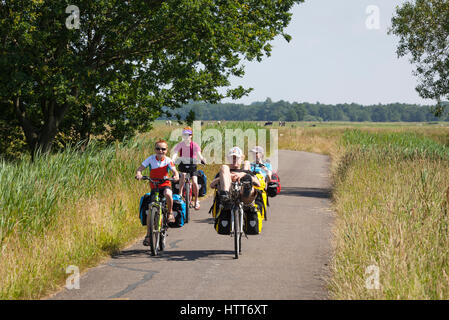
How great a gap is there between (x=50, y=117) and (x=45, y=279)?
14.9 m

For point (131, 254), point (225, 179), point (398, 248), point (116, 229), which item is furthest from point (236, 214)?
point (398, 248)

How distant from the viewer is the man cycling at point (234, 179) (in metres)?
9.13

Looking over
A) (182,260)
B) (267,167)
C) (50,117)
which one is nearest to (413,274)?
(182,260)

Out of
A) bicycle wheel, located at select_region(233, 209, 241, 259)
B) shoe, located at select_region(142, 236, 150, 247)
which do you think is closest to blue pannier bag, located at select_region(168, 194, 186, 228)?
shoe, located at select_region(142, 236, 150, 247)

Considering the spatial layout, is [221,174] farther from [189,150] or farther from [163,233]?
[189,150]

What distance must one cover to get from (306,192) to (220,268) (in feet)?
39.1

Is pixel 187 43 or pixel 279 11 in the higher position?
pixel 279 11

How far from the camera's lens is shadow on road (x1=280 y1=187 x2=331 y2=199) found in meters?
18.9

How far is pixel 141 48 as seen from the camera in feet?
67.6

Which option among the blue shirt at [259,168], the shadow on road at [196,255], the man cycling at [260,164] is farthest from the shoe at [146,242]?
the man cycling at [260,164]

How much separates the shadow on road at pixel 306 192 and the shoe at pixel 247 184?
376 inches

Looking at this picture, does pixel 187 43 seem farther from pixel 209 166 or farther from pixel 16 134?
pixel 16 134

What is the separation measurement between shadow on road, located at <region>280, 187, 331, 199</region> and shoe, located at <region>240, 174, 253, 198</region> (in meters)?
9.54

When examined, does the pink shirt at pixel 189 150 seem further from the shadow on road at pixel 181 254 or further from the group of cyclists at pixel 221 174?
the shadow on road at pixel 181 254
